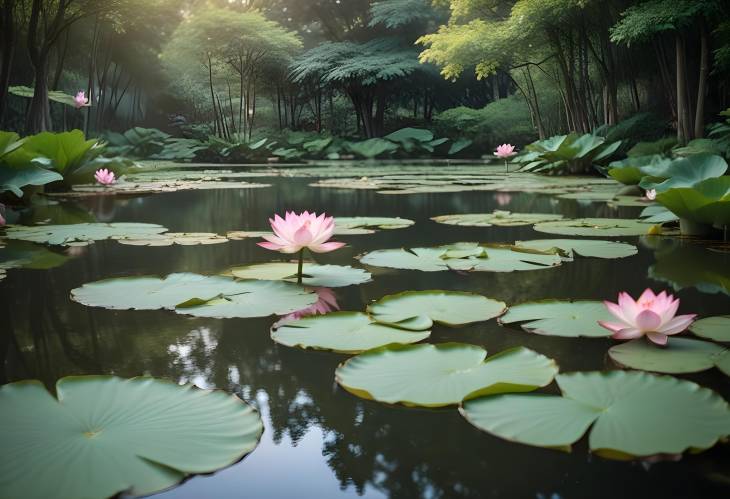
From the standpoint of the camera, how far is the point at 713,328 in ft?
3.17

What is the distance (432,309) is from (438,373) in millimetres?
327

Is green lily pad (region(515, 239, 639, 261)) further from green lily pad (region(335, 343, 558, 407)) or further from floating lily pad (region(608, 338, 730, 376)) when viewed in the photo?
green lily pad (region(335, 343, 558, 407))

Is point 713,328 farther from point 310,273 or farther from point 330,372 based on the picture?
point 310,273

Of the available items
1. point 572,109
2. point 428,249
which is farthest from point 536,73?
point 428,249

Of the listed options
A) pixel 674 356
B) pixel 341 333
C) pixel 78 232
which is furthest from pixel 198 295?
pixel 78 232

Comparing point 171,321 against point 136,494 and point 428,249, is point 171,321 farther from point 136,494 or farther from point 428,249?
point 428,249

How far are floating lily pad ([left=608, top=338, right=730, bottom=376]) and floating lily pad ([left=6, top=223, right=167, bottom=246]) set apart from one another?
66.1 inches

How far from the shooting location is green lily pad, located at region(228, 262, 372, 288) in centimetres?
135

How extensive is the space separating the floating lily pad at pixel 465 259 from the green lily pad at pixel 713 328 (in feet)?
1.72

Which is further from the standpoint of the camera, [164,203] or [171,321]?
[164,203]

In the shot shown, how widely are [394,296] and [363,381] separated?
1.36 feet

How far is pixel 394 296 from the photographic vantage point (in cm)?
116

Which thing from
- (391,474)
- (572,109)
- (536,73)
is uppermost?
(536,73)

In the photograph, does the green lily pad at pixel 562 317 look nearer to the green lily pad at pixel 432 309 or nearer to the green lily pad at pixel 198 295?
the green lily pad at pixel 432 309
